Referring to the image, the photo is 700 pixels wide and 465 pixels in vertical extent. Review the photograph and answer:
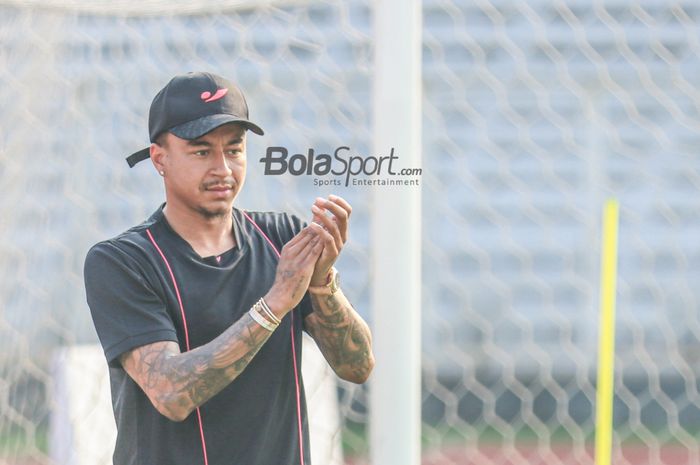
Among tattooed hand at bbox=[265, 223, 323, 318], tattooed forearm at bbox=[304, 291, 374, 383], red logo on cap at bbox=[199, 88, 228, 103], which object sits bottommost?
tattooed forearm at bbox=[304, 291, 374, 383]

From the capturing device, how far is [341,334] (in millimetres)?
1666

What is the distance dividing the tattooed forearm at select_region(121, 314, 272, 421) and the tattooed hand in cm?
4

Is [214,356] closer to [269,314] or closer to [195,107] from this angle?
[269,314]

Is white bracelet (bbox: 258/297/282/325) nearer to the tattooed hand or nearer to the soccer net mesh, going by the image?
the tattooed hand

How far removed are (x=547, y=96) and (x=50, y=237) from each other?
1.32 meters

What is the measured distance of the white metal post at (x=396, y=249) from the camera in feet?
6.30

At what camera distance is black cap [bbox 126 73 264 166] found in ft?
5.19

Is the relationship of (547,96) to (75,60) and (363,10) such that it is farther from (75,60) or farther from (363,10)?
(75,60)

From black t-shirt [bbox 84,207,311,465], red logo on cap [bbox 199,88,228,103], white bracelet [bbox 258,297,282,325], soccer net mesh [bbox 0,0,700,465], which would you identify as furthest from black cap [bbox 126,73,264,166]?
soccer net mesh [bbox 0,0,700,465]

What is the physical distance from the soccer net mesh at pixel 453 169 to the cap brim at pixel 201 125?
0.91 meters

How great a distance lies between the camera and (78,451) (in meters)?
2.63

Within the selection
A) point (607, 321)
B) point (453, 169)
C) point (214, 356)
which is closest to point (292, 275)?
point (214, 356)

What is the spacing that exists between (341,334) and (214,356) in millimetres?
259

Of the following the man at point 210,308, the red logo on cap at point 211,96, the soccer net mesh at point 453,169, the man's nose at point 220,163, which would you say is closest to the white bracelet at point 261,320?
the man at point 210,308
